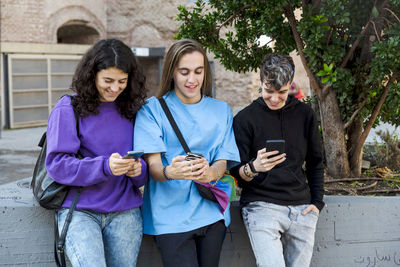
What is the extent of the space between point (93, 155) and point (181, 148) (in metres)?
0.47

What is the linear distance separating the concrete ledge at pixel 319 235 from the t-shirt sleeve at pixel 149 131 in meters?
0.70

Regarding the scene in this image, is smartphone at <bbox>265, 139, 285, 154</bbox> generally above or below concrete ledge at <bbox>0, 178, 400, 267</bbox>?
above

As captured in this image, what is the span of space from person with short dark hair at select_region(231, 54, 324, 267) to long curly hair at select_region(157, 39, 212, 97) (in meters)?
0.29

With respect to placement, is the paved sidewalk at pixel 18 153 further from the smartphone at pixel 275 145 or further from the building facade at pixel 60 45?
the smartphone at pixel 275 145

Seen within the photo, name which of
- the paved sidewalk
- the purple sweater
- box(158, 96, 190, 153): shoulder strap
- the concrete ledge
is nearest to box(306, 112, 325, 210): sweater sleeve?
the concrete ledge

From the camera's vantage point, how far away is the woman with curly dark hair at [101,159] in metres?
2.42

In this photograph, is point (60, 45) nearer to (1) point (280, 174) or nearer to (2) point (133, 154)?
(1) point (280, 174)

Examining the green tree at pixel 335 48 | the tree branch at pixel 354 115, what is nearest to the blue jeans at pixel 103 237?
the green tree at pixel 335 48

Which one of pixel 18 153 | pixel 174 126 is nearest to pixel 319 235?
pixel 174 126

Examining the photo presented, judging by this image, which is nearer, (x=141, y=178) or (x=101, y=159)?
(x=101, y=159)

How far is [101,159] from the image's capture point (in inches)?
96.1

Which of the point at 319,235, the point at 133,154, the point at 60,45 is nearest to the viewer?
the point at 133,154

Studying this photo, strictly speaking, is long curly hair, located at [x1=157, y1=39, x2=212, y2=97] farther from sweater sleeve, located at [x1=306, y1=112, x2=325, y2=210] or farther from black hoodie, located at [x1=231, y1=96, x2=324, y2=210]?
sweater sleeve, located at [x1=306, y1=112, x2=325, y2=210]

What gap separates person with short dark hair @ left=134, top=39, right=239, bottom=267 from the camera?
8.37 feet
